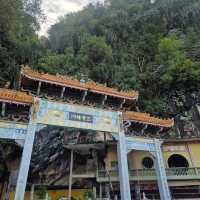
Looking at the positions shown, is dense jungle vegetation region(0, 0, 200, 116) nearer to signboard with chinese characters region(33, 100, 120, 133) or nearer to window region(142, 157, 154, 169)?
window region(142, 157, 154, 169)

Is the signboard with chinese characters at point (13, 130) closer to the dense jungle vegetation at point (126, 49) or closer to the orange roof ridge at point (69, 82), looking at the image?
the orange roof ridge at point (69, 82)

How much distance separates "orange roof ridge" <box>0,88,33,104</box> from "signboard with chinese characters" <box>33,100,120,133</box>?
47 centimetres

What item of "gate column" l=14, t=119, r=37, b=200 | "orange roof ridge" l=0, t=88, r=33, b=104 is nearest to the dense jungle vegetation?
"orange roof ridge" l=0, t=88, r=33, b=104

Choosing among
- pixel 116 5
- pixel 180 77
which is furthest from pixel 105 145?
pixel 116 5

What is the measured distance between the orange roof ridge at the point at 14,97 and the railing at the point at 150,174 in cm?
843

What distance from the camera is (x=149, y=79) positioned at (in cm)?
2122

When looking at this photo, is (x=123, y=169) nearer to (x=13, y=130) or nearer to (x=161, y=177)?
(x=161, y=177)

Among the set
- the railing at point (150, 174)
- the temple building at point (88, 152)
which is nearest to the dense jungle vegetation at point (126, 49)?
the temple building at point (88, 152)

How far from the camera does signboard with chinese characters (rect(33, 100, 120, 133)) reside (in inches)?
381

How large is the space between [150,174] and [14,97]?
10173 mm

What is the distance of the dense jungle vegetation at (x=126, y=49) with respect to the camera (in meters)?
19.7

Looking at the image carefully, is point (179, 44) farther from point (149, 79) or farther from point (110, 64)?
point (110, 64)

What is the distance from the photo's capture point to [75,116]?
10336 mm

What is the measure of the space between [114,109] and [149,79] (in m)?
10.7
